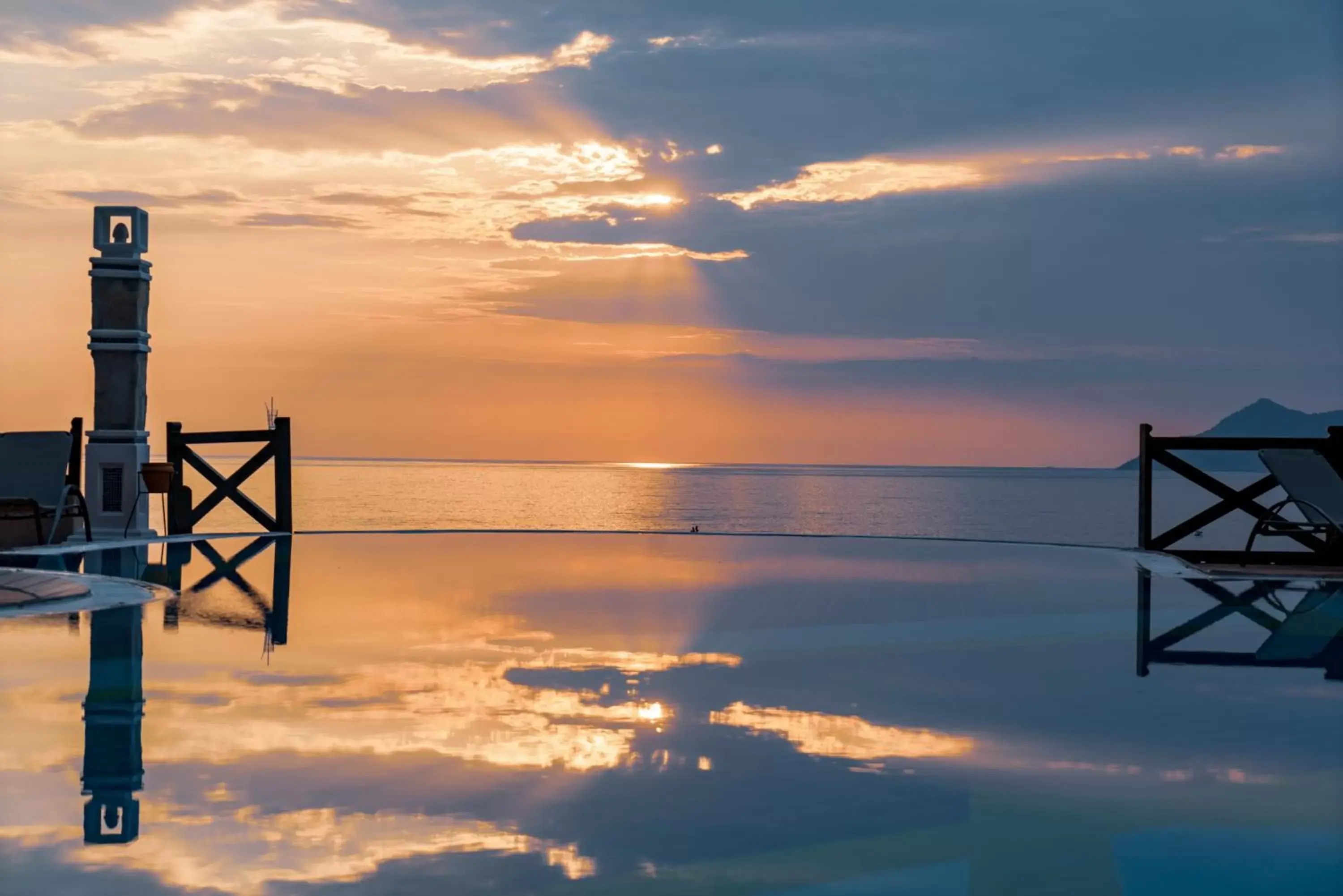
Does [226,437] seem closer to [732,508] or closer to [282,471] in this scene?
[282,471]

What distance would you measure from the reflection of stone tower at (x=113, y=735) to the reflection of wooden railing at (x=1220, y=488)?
8891mm

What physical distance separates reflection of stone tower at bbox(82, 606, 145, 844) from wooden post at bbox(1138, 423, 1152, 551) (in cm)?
970

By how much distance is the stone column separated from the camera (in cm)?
1367

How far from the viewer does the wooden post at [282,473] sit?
1441 centimetres

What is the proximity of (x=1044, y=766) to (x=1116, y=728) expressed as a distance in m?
0.77

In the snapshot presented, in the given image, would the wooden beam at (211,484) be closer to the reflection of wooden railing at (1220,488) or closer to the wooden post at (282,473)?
the wooden post at (282,473)

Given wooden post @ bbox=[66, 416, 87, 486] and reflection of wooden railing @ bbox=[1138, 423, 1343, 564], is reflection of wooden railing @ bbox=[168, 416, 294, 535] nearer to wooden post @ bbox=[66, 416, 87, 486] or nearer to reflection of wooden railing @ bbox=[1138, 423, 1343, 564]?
wooden post @ bbox=[66, 416, 87, 486]

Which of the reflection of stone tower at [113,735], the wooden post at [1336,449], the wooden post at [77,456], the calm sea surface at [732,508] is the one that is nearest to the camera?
the reflection of stone tower at [113,735]

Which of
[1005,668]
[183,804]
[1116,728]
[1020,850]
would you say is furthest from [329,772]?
[1005,668]

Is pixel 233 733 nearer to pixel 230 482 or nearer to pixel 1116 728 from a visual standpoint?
pixel 1116 728

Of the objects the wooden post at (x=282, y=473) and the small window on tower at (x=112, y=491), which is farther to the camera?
the wooden post at (x=282, y=473)

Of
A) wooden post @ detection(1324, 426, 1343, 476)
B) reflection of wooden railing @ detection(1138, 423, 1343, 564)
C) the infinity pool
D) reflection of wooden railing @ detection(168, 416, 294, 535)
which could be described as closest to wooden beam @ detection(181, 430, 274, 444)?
reflection of wooden railing @ detection(168, 416, 294, 535)

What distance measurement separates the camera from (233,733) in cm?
456

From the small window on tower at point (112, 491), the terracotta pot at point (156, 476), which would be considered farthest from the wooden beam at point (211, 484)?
the small window on tower at point (112, 491)
